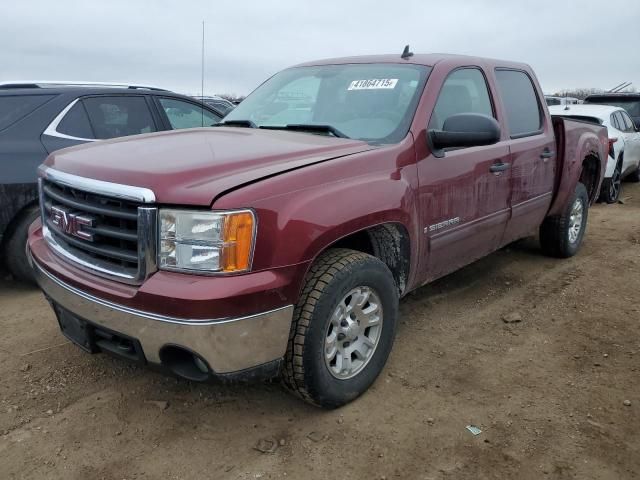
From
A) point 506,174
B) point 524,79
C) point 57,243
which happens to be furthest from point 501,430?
point 524,79

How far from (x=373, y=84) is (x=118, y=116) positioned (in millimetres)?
2767

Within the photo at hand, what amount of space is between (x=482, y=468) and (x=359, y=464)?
541mm

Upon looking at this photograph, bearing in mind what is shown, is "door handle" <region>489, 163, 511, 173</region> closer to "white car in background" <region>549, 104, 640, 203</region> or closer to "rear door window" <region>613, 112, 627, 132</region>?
"white car in background" <region>549, 104, 640, 203</region>

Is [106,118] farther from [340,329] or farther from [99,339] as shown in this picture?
[340,329]

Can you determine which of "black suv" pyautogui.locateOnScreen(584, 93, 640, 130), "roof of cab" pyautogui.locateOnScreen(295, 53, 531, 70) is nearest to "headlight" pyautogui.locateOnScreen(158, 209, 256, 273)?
"roof of cab" pyautogui.locateOnScreen(295, 53, 531, 70)

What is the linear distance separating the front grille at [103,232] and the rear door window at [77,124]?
2.08m

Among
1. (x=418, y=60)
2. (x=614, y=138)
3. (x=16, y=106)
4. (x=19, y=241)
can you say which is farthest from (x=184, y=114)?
(x=614, y=138)

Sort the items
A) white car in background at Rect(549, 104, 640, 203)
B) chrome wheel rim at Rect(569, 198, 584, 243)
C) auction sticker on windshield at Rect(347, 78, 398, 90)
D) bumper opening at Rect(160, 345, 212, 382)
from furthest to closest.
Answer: white car in background at Rect(549, 104, 640, 203), chrome wheel rim at Rect(569, 198, 584, 243), auction sticker on windshield at Rect(347, 78, 398, 90), bumper opening at Rect(160, 345, 212, 382)

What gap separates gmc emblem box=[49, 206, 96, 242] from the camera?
2.59 metres

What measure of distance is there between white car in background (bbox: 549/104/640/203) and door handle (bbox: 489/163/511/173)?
5134 mm

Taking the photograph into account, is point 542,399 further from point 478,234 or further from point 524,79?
point 524,79

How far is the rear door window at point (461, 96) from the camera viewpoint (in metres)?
3.53

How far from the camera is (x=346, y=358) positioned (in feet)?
9.53

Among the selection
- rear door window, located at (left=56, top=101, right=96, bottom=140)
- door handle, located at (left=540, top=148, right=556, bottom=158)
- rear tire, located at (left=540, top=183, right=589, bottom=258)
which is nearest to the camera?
door handle, located at (left=540, top=148, right=556, bottom=158)
